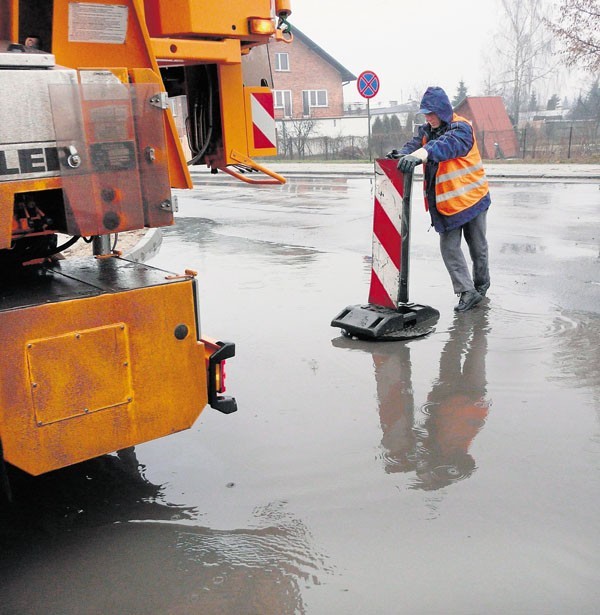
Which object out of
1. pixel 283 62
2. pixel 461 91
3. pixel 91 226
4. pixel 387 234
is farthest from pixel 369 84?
pixel 461 91

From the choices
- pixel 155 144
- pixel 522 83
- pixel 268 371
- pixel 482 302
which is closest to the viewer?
pixel 155 144

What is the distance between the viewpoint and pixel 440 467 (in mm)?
3666

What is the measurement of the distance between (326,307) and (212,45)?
3.27 metres

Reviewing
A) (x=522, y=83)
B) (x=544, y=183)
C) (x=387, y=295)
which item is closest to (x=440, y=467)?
(x=387, y=295)

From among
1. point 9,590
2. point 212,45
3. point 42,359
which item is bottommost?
point 9,590

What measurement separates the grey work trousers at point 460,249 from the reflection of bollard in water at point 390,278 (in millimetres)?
521

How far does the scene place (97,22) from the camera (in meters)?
3.23

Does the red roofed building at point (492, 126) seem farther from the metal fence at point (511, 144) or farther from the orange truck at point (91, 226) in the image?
the orange truck at point (91, 226)

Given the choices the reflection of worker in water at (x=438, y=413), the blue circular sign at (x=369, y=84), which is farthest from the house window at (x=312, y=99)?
the reflection of worker in water at (x=438, y=413)

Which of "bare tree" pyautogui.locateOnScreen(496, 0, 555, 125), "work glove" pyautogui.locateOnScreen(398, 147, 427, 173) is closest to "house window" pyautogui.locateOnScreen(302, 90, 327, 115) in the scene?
"bare tree" pyautogui.locateOnScreen(496, 0, 555, 125)

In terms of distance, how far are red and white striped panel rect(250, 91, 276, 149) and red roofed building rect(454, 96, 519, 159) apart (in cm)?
2863

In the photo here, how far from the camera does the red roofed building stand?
105 ft

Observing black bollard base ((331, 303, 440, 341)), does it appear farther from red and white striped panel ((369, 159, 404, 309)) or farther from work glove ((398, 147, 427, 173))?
work glove ((398, 147, 427, 173))

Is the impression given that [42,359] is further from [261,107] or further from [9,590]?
[261,107]
